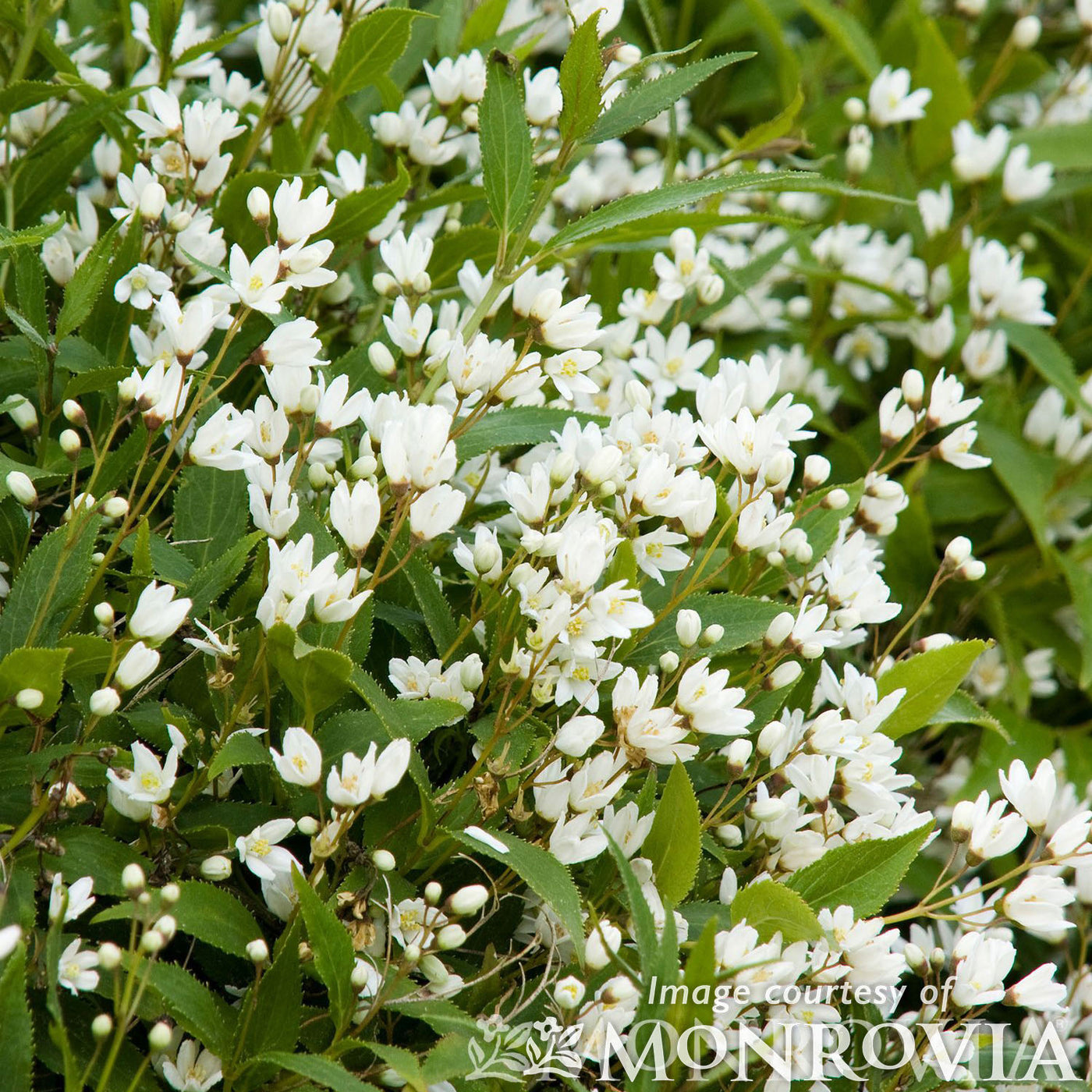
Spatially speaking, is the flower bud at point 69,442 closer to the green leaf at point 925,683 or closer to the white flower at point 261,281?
the white flower at point 261,281

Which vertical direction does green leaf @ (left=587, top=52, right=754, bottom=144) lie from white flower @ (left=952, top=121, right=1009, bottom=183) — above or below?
below

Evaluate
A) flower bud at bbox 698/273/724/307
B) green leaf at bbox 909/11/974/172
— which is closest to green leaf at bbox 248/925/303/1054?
flower bud at bbox 698/273/724/307

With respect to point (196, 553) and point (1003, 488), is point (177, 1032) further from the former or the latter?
point (1003, 488)

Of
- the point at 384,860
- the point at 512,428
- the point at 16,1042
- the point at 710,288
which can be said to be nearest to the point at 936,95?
the point at 710,288

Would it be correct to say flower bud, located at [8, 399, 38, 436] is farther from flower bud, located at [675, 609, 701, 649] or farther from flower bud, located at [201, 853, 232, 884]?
flower bud, located at [675, 609, 701, 649]

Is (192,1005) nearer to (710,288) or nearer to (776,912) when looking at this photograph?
(776,912)

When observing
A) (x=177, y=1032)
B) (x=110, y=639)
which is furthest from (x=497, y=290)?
(x=177, y=1032)
